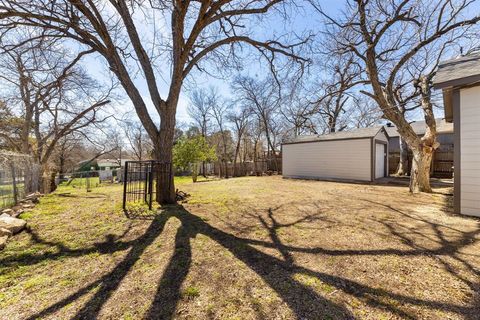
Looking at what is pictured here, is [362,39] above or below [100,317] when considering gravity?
above

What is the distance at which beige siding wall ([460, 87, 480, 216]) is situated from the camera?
4219mm

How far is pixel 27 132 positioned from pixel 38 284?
44.3 feet

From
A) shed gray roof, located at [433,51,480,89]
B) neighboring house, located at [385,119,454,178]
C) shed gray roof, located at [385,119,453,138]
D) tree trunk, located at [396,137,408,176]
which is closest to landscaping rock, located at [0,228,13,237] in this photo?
shed gray roof, located at [433,51,480,89]

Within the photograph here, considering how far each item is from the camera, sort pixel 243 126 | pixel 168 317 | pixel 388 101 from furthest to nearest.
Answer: pixel 243 126 < pixel 388 101 < pixel 168 317

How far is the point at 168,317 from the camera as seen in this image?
1687 mm

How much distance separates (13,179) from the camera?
5629mm

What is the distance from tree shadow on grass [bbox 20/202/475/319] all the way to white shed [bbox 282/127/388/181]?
347 inches

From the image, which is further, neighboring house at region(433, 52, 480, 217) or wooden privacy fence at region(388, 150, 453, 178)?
wooden privacy fence at region(388, 150, 453, 178)

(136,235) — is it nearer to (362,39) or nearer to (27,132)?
(362,39)

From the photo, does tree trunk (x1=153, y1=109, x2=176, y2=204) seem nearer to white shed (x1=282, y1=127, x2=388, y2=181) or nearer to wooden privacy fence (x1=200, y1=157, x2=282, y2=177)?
white shed (x1=282, y1=127, x2=388, y2=181)

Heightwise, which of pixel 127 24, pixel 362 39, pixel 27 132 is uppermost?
pixel 362 39

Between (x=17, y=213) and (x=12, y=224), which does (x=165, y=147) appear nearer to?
(x=12, y=224)

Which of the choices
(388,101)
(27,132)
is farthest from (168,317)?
(27,132)

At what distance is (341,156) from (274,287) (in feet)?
37.1
